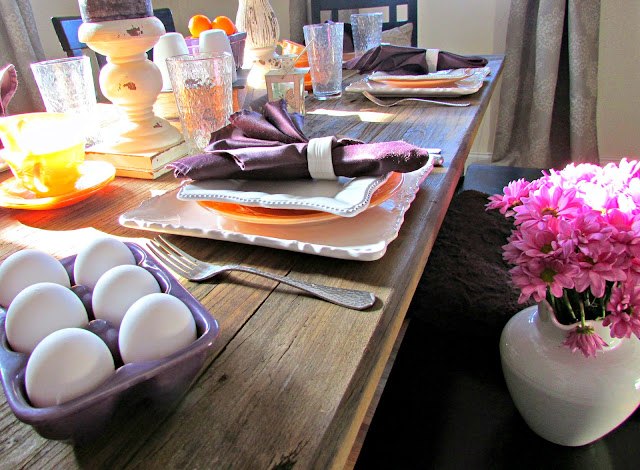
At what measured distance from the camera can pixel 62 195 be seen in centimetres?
65

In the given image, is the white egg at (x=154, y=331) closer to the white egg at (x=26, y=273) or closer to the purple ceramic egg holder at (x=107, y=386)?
the purple ceramic egg holder at (x=107, y=386)

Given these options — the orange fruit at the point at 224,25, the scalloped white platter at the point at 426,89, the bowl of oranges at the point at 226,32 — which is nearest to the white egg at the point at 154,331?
the scalloped white platter at the point at 426,89

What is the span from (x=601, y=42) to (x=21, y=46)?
107 inches

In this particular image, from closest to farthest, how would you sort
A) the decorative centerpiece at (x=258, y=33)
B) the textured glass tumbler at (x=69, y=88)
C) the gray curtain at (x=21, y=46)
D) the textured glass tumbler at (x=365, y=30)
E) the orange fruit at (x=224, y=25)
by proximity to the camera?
the textured glass tumbler at (x=69, y=88), the decorative centerpiece at (x=258, y=33), the orange fruit at (x=224, y=25), the textured glass tumbler at (x=365, y=30), the gray curtain at (x=21, y=46)

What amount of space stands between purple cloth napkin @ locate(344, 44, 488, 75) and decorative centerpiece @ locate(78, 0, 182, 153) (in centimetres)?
68

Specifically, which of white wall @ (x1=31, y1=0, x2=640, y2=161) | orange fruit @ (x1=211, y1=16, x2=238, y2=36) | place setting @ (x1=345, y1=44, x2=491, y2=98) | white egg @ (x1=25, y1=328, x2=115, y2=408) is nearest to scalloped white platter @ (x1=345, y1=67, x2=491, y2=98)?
place setting @ (x1=345, y1=44, x2=491, y2=98)

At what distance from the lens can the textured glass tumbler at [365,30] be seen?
1591 mm

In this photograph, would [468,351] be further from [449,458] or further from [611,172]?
[611,172]

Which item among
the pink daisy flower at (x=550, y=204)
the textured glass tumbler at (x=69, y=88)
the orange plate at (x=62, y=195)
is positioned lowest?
the pink daisy flower at (x=550, y=204)

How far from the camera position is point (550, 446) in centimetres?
72

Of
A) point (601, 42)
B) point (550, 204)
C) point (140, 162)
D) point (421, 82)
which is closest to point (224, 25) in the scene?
point (421, 82)

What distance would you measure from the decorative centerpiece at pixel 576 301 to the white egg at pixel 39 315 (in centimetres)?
48

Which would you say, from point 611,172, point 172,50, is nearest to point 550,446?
point 611,172

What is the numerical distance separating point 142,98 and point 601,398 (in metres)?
0.83
